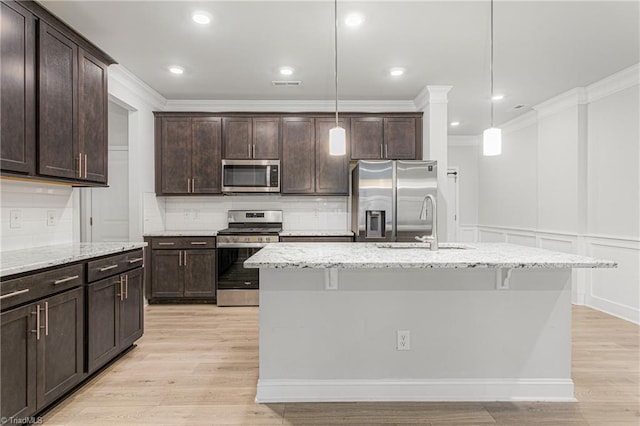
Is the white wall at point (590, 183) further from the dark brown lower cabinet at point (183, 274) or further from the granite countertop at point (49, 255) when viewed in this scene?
the granite countertop at point (49, 255)

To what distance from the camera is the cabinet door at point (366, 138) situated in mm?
4699

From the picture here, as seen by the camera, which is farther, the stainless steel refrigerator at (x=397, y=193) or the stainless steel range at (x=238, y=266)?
the stainless steel range at (x=238, y=266)

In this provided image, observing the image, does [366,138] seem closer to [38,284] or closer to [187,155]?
[187,155]

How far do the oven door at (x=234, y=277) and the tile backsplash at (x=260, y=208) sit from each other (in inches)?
29.4

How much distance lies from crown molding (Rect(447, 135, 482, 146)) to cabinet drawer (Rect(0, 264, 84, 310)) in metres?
6.44

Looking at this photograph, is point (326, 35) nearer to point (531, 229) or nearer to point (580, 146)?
point (580, 146)

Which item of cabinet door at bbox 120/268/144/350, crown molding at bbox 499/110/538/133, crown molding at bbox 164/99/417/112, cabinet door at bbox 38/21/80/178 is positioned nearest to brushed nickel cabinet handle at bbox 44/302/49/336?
cabinet door at bbox 120/268/144/350

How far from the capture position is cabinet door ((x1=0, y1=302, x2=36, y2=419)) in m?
1.72

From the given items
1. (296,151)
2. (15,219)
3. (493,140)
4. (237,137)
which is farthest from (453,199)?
(15,219)

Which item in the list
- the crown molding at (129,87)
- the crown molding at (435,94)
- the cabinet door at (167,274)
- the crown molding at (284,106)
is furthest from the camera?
the crown molding at (284,106)

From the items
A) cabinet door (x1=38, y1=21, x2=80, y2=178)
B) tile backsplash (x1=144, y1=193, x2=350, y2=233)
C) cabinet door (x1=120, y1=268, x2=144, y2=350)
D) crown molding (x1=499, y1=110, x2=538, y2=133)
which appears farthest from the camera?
crown molding (x1=499, y1=110, x2=538, y2=133)

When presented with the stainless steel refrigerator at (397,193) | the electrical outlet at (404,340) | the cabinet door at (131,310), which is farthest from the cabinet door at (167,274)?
the electrical outlet at (404,340)

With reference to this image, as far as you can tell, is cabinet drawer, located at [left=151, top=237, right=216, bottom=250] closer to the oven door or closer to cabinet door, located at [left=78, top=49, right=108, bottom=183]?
the oven door

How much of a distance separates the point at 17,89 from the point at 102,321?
157cm
